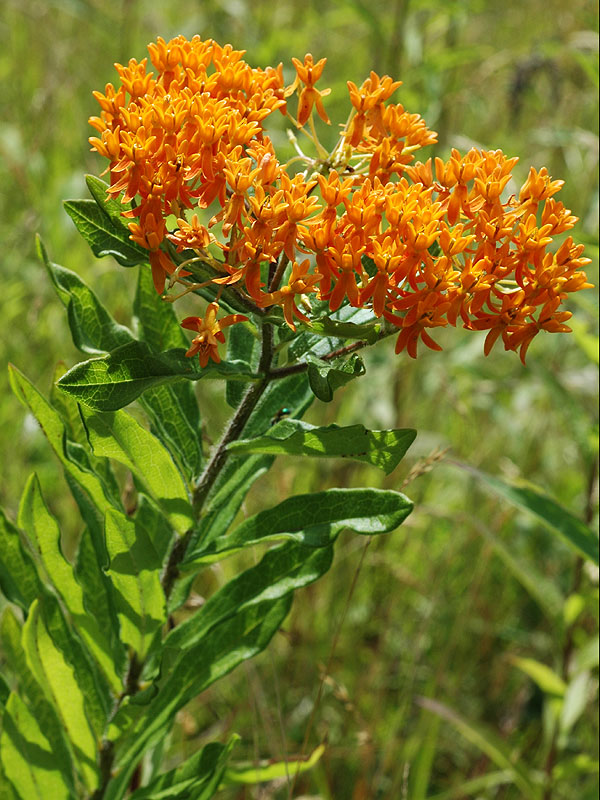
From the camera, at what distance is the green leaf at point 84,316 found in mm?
1431

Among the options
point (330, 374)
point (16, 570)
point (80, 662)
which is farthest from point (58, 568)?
point (330, 374)

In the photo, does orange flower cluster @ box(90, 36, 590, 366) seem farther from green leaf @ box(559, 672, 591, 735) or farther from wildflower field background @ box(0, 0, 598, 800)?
green leaf @ box(559, 672, 591, 735)

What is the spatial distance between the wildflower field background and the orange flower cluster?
0.65 meters

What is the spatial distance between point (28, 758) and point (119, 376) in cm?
83

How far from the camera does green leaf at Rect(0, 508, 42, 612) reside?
1617mm

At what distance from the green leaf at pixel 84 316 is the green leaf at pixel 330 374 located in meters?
0.41

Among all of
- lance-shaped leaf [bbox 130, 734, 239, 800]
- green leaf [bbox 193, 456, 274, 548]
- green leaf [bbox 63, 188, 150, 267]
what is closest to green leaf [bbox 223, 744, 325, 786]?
lance-shaped leaf [bbox 130, 734, 239, 800]

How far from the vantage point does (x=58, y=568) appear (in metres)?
1.59

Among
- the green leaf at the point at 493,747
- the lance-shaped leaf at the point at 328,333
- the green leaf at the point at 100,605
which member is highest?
the lance-shaped leaf at the point at 328,333

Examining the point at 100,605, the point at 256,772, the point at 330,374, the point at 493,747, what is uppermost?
the point at 330,374

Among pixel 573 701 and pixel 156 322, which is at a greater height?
pixel 156 322

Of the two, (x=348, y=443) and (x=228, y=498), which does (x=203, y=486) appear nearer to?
(x=228, y=498)

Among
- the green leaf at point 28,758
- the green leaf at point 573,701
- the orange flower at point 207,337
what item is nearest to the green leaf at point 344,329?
the orange flower at point 207,337

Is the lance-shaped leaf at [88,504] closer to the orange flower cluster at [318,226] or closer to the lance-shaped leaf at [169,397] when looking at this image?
the lance-shaped leaf at [169,397]
